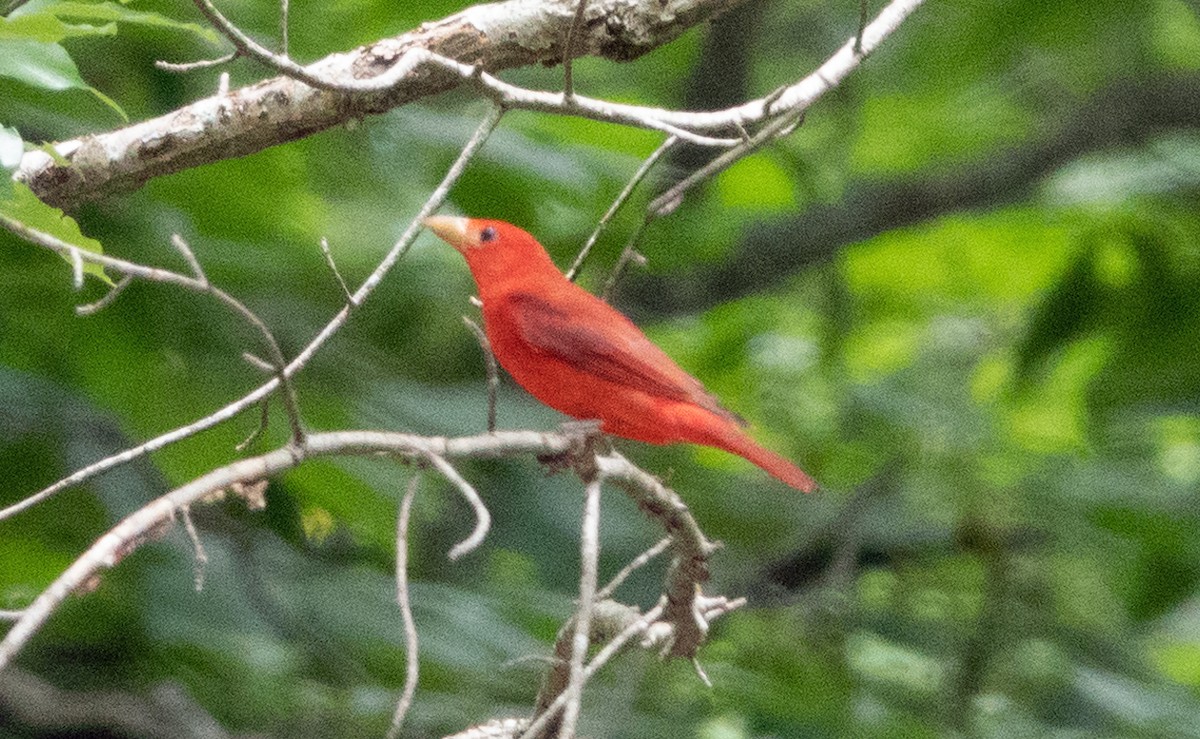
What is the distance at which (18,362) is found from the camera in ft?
10.3

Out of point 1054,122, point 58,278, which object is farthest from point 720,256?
point 58,278

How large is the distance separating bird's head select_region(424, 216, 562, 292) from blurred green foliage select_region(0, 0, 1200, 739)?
40 cm

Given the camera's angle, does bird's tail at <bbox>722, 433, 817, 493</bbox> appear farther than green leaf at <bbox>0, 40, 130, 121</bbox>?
Yes

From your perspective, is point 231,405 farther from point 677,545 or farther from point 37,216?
point 677,545

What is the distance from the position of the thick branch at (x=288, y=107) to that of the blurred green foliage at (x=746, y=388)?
0.19 m

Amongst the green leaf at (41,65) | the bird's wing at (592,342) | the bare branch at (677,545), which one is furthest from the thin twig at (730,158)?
the green leaf at (41,65)

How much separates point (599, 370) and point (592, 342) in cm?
6

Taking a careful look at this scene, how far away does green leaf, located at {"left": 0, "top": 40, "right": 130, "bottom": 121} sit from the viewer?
6.15 ft

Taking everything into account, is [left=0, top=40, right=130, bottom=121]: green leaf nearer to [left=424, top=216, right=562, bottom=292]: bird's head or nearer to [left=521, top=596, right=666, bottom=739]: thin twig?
[left=521, top=596, right=666, bottom=739]: thin twig

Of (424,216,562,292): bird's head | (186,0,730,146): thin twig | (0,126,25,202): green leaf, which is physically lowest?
(0,126,25,202): green leaf

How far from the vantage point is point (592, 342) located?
9.10 ft

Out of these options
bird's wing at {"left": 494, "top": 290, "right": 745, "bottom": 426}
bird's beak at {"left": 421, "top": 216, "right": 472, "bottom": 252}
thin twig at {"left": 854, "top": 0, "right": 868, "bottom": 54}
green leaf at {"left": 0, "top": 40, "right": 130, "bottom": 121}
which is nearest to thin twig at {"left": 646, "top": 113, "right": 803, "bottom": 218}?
thin twig at {"left": 854, "top": 0, "right": 868, "bottom": 54}

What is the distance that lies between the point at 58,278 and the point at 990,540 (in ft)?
9.30

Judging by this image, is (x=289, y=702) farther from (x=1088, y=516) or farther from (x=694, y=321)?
(x=1088, y=516)
